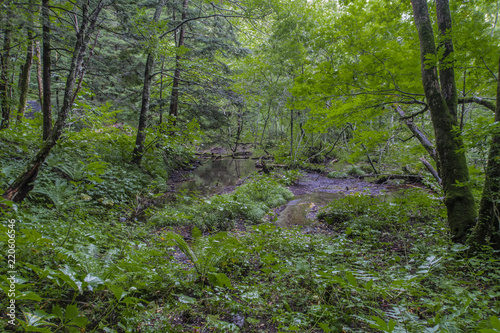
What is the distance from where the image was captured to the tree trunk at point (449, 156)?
3.14 m

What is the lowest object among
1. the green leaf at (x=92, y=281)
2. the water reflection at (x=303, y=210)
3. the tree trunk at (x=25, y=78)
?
the water reflection at (x=303, y=210)

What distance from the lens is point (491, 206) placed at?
266 centimetres

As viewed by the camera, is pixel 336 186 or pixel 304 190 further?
pixel 336 186

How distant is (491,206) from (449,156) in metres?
0.86

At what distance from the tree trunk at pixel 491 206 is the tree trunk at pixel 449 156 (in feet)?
0.94

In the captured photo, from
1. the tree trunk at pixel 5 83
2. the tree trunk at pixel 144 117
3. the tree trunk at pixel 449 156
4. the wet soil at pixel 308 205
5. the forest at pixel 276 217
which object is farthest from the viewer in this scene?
the tree trunk at pixel 144 117

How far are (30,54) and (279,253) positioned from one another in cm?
980

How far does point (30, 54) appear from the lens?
7.27 meters

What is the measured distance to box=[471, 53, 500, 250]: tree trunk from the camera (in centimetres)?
252

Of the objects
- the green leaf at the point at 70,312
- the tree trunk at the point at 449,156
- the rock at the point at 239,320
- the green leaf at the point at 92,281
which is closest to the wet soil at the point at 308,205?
the rock at the point at 239,320

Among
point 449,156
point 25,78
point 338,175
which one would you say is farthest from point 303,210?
point 25,78

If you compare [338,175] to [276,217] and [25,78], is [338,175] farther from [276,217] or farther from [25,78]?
[25,78]

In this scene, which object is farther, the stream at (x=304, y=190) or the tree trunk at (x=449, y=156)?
the stream at (x=304, y=190)

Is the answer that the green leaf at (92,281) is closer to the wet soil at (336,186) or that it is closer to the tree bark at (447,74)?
the tree bark at (447,74)
